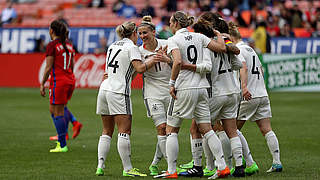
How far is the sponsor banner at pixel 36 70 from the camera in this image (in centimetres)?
2420

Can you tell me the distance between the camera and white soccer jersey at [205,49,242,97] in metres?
9.29

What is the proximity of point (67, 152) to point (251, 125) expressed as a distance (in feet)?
18.1

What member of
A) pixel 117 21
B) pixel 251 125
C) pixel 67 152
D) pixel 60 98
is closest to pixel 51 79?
pixel 60 98

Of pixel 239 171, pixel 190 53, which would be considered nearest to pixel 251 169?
pixel 239 171

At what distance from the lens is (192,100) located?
29.5 ft

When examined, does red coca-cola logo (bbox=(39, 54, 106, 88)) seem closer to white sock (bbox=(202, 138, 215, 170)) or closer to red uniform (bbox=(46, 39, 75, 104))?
red uniform (bbox=(46, 39, 75, 104))

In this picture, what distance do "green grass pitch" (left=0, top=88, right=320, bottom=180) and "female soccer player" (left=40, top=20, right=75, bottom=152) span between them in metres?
0.57

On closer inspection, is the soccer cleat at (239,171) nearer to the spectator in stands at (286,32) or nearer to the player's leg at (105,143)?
the player's leg at (105,143)

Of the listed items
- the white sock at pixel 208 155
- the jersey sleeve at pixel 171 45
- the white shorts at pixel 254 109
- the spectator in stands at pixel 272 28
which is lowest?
the white sock at pixel 208 155

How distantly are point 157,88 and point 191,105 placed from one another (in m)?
0.90

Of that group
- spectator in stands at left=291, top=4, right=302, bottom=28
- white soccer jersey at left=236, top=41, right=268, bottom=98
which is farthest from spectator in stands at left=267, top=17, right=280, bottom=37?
white soccer jersey at left=236, top=41, right=268, bottom=98

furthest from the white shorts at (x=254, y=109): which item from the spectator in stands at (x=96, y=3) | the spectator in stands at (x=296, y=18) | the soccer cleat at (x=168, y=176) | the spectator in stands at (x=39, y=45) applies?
the spectator in stands at (x=96, y=3)

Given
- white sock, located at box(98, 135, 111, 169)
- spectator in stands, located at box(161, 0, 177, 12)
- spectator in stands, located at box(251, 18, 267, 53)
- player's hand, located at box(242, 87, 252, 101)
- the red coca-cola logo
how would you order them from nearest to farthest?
white sock, located at box(98, 135, 111, 169) → player's hand, located at box(242, 87, 252, 101) → the red coca-cola logo → spectator in stands, located at box(251, 18, 267, 53) → spectator in stands, located at box(161, 0, 177, 12)

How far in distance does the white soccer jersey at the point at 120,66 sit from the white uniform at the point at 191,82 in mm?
660
